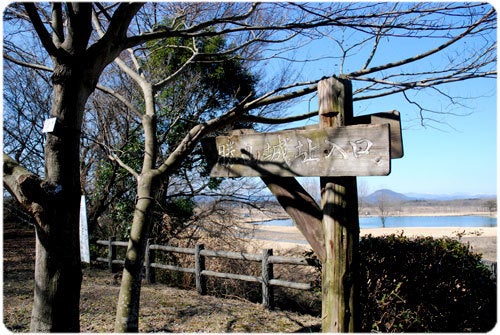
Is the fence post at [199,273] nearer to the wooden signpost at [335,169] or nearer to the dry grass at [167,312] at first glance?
the dry grass at [167,312]

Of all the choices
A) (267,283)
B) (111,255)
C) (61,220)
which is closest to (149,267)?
(111,255)

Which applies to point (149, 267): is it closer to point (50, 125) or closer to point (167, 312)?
point (167, 312)

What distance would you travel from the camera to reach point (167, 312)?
18.8 ft

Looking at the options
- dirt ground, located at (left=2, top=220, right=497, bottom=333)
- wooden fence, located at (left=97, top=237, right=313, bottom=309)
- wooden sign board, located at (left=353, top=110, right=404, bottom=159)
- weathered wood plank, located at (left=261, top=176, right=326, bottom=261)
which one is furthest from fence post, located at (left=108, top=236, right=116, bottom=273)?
wooden sign board, located at (left=353, top=110, right=404, bottom=159)

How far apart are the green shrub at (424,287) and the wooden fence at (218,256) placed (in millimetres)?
777

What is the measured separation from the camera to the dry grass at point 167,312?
5.08 m

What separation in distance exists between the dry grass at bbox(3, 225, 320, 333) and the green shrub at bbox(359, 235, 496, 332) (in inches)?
57.2

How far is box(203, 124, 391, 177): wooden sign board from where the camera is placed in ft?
7.56

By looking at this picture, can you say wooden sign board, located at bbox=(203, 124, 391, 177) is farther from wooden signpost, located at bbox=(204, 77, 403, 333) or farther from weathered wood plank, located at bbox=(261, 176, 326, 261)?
weathered wood plank, located at bbox=(261, 176, 326, 261)

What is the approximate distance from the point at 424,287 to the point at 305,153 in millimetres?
2640

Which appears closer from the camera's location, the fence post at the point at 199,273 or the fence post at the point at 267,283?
the fence post at the point at 267,283

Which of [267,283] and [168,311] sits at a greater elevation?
[267,283]

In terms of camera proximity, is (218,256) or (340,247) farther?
(218,256)

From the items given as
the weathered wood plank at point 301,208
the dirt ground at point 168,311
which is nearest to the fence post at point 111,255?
the dirt ground at point 168,311
